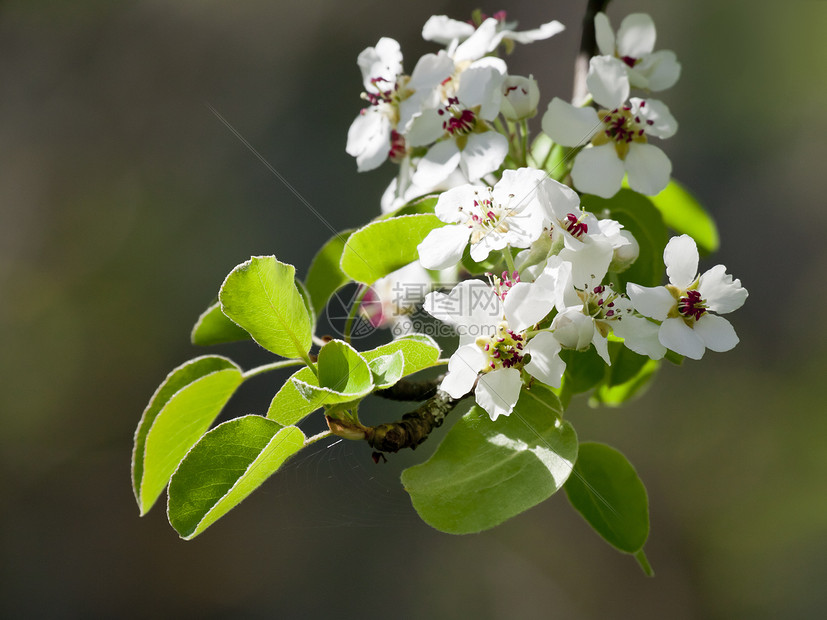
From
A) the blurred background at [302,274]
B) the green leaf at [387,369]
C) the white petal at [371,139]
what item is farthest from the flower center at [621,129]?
the blurred background at [302,274]

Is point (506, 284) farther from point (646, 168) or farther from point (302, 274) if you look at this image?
point (302, 274)

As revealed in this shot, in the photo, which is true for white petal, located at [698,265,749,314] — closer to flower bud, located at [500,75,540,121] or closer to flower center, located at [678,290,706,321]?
flower center, located at [678,290,706,321]

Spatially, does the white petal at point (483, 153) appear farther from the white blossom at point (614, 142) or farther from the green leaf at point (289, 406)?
the green leaf at point (289, 406)

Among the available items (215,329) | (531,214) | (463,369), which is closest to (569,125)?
(531,214)

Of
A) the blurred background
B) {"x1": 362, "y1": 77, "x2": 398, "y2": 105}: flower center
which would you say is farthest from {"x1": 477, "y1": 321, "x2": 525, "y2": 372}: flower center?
the blurred background

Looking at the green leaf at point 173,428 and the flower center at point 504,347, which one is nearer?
the flower center at point 504,347

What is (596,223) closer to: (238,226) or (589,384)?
(589,384)
